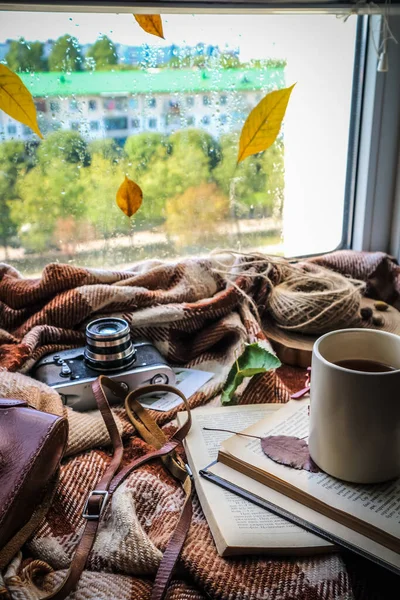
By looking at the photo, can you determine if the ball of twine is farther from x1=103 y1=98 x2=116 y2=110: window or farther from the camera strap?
x1=103 y1=98 x2=116 y2=110: window

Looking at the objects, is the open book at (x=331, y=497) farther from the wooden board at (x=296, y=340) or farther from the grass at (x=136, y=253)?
the grass at (x=136, y=253)

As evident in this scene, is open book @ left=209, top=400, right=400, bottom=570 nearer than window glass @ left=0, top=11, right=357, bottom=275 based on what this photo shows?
Yes

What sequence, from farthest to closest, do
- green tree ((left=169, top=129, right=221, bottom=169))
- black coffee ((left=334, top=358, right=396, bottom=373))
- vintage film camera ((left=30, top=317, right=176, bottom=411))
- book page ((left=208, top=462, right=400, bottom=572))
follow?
green tree ((left=169, top=129, right=221, bottom=169)) → vintage film camera ((left=30, top=317, right=176, bottom=411)) → black coffee ((left=334, top=358, right=396, bottom=373)) → book page ((left=208, top=462, right=400, bottom=572))

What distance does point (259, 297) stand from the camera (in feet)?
3.19

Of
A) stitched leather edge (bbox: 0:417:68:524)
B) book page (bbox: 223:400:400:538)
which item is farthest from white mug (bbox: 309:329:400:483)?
stitched leather edge (bbox: 0:417:68:524)

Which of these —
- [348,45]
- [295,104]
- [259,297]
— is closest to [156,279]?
[259,297]

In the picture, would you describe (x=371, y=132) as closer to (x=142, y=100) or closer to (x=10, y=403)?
(x=142, y=100)

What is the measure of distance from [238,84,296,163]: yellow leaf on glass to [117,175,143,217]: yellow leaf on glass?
7.2 inches

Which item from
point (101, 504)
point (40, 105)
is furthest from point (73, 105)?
point (101, 504)

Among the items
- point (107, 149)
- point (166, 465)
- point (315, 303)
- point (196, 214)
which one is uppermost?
point (107, 149)

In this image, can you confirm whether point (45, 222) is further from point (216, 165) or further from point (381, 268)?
point (381, 268)

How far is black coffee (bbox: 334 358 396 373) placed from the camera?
60 centimetres

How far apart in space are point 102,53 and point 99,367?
47cm

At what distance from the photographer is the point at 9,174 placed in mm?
908
